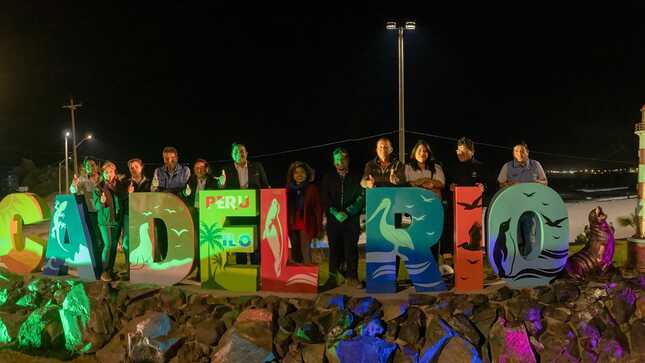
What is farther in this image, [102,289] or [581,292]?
[102,289]

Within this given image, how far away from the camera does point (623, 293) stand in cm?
557

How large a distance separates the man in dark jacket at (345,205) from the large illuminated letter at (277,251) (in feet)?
1.52

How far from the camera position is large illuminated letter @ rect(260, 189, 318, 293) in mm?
5984

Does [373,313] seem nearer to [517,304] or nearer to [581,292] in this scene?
[517,304]

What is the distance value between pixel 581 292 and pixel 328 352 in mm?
2653

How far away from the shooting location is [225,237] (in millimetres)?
6195

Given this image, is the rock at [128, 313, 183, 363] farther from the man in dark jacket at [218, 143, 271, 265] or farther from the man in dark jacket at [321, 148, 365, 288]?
the man in dark jacket at [321, 148, 365, 288]

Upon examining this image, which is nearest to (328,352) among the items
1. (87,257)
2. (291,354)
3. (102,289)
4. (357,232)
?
(291,354)

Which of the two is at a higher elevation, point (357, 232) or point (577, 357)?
point (357, 232)

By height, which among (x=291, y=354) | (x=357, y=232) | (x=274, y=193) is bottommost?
(x=291, y=354)

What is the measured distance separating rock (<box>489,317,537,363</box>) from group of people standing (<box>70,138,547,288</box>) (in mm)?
1184

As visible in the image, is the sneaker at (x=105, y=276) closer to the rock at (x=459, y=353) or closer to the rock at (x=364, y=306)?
the rock at (x=364, y=306)

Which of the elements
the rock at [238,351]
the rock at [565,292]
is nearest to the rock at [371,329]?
the rock at [238,351]

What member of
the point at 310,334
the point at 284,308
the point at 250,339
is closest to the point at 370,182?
the point at 284,308
